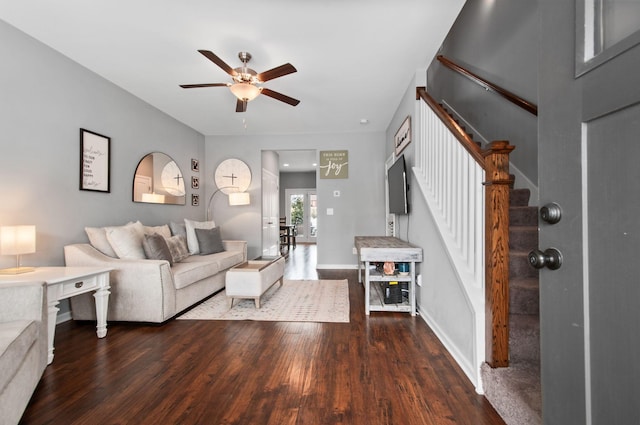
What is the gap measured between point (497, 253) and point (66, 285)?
9.77ft

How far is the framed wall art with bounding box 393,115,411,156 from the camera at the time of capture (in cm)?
356

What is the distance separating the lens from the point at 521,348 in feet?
5.50

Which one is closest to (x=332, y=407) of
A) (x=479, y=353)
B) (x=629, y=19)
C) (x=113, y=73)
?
(x=479, y=353)

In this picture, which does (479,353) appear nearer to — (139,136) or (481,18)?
(481,18)

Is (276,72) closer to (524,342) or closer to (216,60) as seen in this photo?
(216,60)

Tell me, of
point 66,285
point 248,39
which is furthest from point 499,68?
point 66,285

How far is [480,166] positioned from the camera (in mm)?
1826

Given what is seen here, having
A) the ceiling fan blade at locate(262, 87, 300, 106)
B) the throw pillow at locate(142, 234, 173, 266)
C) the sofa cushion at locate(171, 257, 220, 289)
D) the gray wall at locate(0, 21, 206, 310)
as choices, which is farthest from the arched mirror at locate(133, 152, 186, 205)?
the ceiling fan blade at locate(262, 87, 300, 106)

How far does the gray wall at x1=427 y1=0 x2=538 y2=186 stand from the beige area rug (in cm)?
231

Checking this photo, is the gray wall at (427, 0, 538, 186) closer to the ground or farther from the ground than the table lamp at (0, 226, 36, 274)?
farther from the ground

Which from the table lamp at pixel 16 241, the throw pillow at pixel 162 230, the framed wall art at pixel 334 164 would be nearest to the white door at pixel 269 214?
the framed wall art at pixel 334 164

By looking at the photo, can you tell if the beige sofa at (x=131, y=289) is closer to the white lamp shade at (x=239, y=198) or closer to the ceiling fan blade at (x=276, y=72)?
the ceiling fan blade at (x=276, y=72)

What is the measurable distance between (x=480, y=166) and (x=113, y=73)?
3.89 meters

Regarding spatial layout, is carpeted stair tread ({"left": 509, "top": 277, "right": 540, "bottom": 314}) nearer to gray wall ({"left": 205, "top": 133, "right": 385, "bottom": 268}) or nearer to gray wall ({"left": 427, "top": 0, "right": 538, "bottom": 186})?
gray wall ({"left": 427, "top": 0, "right": 538, "bottom": 186})
